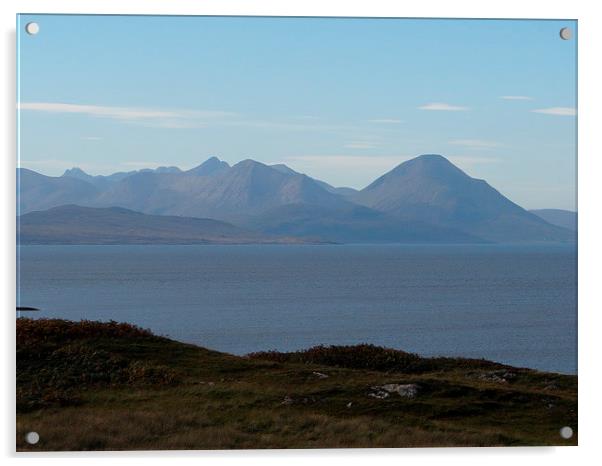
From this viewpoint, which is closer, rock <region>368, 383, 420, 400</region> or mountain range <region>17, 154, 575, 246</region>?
rock <region>368, 383, 420, 400</region>

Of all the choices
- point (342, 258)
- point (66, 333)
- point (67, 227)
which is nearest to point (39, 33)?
point (67, 227)

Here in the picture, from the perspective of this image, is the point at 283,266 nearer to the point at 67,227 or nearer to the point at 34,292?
the point at 67,227

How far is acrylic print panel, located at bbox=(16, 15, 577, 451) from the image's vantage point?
13516 millimetres

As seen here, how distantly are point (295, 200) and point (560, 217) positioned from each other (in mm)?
4206

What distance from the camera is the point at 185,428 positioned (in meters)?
13.2

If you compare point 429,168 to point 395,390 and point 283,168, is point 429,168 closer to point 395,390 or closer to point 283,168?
point 283,168

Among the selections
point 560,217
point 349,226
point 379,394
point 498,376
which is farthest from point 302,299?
point 560,217

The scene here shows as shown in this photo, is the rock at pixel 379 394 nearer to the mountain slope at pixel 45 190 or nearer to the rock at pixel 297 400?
the rock at pixel 297 400

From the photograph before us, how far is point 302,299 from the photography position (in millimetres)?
20047

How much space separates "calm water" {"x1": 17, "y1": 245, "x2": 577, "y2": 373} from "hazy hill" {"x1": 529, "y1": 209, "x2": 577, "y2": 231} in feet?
1.28

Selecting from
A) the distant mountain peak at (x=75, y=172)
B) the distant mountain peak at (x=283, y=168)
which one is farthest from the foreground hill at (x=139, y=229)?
the distant mountain peak at (x=283, y=168)

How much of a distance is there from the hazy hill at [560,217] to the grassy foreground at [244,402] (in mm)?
2372

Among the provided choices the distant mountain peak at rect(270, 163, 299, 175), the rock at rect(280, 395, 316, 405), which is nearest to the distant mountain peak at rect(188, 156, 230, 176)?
the distant mountain peak at rect(270, 163, 299, 175)

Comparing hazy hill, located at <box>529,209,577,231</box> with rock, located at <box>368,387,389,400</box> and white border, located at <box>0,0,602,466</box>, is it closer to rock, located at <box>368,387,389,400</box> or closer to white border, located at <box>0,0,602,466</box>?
white border, located at <box>0,0,602,466</box>
